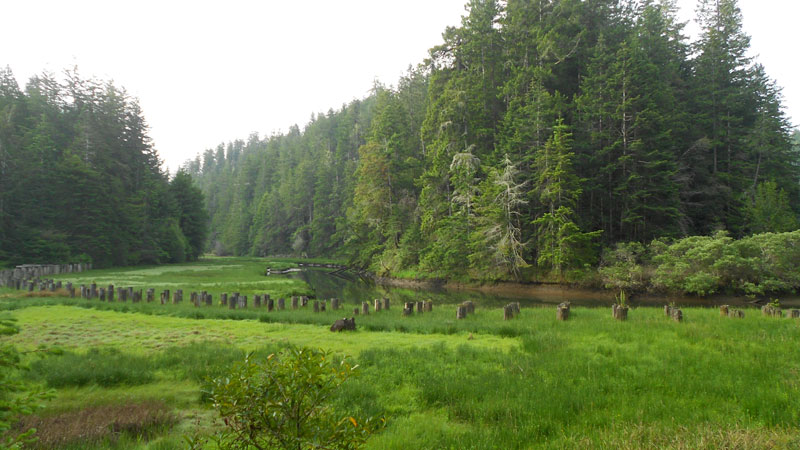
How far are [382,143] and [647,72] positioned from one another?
3042 cm

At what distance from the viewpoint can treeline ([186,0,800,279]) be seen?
1208 inches

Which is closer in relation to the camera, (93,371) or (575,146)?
(93,371)

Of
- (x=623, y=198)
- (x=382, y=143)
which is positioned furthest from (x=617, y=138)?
(x=382, y=143)

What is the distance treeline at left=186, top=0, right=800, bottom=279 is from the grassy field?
19.3 meters

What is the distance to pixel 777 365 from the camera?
25.1 ft

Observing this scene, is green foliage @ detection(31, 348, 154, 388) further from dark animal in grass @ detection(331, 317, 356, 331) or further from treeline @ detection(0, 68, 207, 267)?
treeline @ detection(0, 68, 207, 267)

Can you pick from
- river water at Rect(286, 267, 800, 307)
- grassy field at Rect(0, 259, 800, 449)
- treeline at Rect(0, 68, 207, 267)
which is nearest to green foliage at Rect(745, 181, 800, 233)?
river water at Rect(286, 267, 800, 307)

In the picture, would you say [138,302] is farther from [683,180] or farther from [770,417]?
[683,180]

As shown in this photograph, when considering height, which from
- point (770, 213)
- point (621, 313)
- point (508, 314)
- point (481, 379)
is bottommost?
point (508, 314)

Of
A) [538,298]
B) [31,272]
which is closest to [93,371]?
[538,298]

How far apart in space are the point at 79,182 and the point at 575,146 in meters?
49.3

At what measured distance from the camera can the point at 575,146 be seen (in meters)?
32.7

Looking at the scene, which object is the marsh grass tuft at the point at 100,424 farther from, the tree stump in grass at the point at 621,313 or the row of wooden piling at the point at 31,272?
the row of wooden piling at the point at 31,272

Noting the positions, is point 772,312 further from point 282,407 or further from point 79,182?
point 79,182
